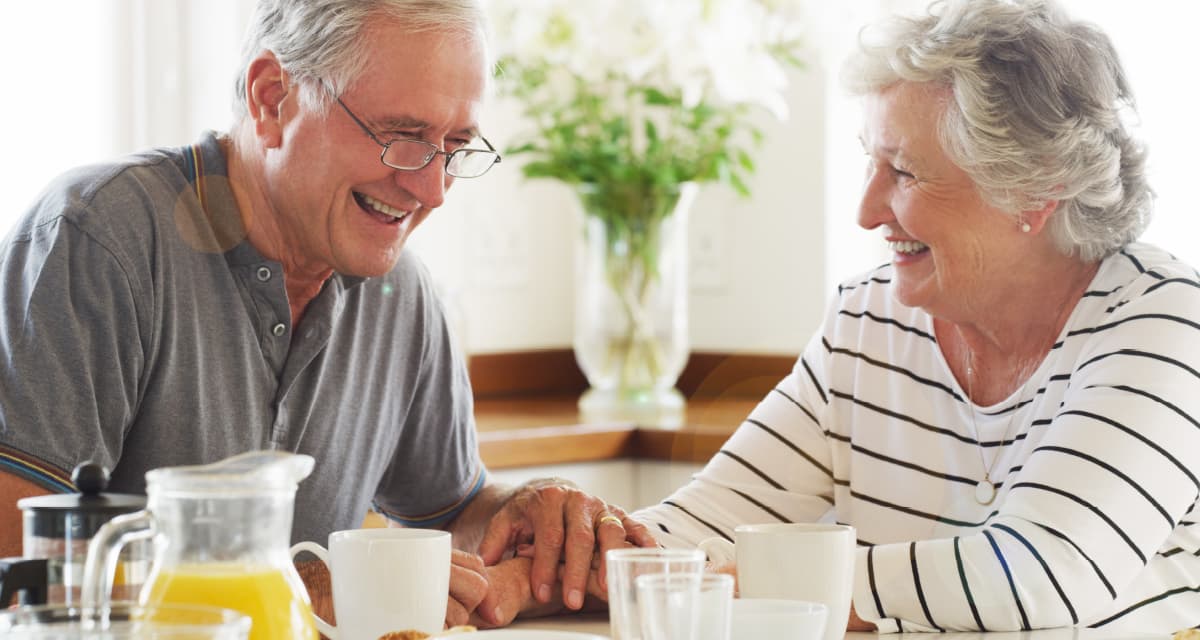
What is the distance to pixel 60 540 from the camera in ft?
2.82

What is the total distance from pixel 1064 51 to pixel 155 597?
1.28 metres

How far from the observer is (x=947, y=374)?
5.93 feet

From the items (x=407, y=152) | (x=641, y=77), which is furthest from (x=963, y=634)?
(x=641, y=77)

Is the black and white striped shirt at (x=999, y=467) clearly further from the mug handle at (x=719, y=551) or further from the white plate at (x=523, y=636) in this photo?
the white plate at (x=523, y=636)

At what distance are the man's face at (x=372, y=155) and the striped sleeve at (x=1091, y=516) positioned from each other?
0.65 meters

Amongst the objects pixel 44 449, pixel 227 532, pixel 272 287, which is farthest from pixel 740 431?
pixel 227 532

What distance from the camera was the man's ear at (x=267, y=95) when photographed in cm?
159

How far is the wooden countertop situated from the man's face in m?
0.98

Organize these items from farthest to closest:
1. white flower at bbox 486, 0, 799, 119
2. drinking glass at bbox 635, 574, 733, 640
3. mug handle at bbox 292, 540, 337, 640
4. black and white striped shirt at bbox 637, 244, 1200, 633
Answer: white flower at bbox 486, 0, 799, 119 < black and white striped shirt at bbox 637, 244, 1200, 633 < mug handle at bbox 292, 540, 337, 640 < drinking glass at bbox 635, 574, 733, 640

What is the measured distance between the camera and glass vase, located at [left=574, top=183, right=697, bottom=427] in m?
2.97

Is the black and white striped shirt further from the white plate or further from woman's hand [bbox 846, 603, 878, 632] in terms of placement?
the white plate

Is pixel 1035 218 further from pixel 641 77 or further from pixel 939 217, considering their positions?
pixel 641 77

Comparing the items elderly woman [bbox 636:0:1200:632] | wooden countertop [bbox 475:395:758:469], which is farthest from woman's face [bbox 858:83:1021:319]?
wooden countertop [bbox 475:395:758:469]

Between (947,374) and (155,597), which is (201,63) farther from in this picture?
(155,597)
